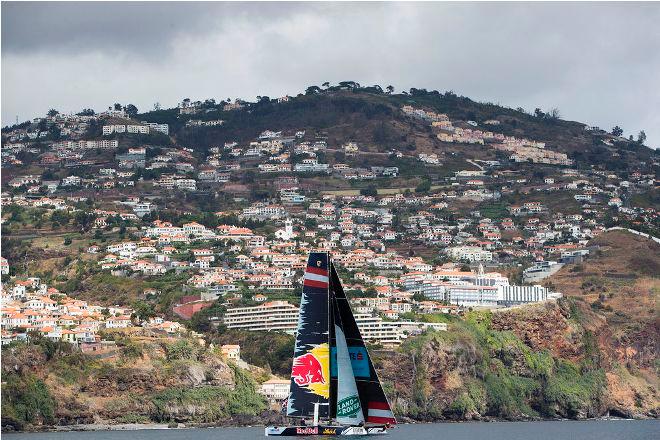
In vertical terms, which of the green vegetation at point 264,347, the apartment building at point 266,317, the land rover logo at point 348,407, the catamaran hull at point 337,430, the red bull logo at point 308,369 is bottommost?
the catamaran hull at point 337,430

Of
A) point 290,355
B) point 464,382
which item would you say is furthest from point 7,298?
point 464,382

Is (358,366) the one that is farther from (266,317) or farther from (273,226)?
(273,226)

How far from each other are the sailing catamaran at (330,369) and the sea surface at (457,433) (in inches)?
816

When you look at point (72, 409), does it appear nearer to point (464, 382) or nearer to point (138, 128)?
point (464, 382)

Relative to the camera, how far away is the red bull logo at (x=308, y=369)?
46.2 m

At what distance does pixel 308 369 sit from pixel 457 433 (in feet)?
113

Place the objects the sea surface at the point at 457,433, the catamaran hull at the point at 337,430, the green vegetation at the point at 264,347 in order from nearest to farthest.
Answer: the catamaran hull at the point at 337,430 < the sea surface at the point at 457,433 < the green vegetation at the point at 264,347

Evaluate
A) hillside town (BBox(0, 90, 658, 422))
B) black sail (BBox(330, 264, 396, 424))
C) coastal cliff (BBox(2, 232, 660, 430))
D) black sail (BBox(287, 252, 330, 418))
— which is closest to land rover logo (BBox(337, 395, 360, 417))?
black sail (BBox(330, 264, 396, 424))

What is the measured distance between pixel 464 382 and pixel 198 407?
1986cm

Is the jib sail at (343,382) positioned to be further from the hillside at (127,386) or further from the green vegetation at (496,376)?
the green vegetation at (496,376)

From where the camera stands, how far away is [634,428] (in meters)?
90.0

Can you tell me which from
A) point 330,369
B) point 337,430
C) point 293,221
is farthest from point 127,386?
point 293,221

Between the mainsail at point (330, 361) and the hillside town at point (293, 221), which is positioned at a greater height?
the hillside town at point (293, 221)


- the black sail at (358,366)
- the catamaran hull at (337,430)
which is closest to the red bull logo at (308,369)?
the black sail at (358,366)
